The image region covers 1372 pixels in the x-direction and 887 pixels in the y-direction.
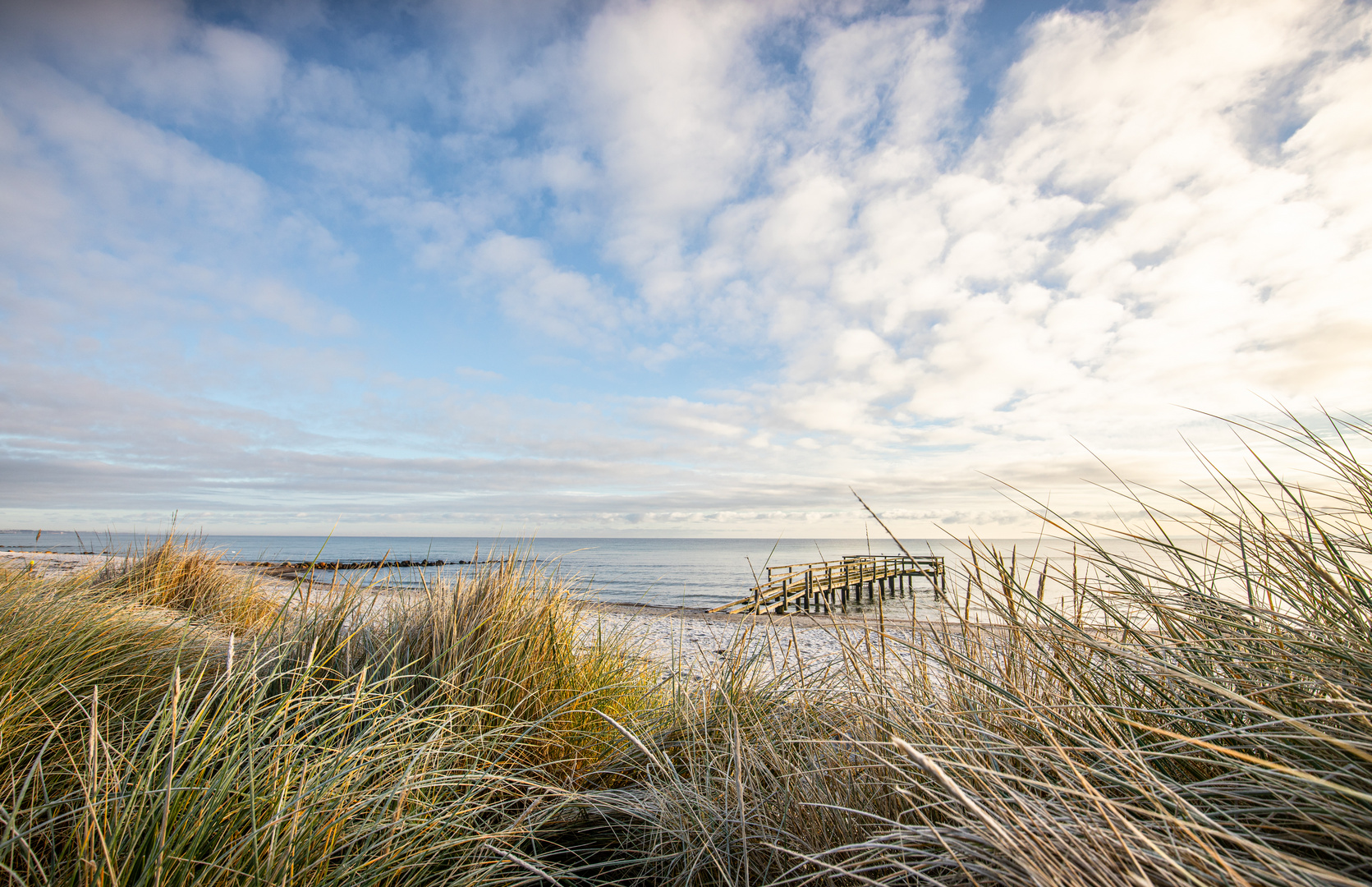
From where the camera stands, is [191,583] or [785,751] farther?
[191,583]

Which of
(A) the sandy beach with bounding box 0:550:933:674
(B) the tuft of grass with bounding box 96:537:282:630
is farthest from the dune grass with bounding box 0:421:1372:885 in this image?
(B) the tuft of grass with bounding box 96:537:282:630

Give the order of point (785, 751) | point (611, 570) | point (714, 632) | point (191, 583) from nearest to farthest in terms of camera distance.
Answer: point (785, 751) < point (191, 583) < point (714, 632) < point (611, 570)

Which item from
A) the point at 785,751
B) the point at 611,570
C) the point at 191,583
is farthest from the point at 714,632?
the point at 611,570

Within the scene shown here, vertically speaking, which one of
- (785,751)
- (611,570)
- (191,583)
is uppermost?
(191,583)

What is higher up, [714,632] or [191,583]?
[191,583]

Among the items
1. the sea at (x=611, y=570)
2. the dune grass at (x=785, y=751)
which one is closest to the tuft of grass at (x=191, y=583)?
the sea at (x=611, y=570)

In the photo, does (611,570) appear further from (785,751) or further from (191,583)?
(785,751)

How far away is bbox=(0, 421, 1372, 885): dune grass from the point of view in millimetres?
1045

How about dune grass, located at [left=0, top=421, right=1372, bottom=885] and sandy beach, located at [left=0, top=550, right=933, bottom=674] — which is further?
sandy beach, located at [left=0, top=550, right=933, bottom=674]

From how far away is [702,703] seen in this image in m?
2.71

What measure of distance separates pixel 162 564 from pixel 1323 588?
777 centimetres

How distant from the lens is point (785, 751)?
206 centimetres

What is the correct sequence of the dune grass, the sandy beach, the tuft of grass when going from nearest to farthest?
the dune grass → the sandy beach → the tuft of grass

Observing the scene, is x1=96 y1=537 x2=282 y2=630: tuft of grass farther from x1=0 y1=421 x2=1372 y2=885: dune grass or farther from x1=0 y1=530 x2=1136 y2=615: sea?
x1=0 y1=421 x2=1372 y2=885: dune grass
